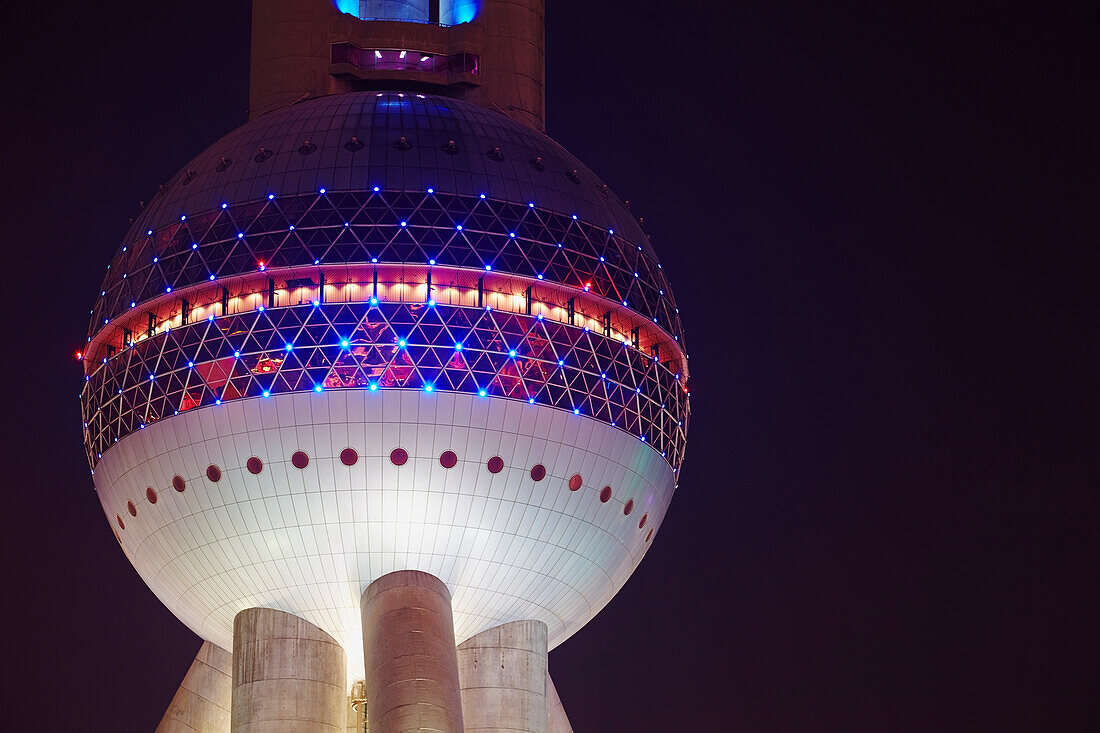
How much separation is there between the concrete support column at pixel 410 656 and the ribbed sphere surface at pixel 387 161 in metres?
11.1

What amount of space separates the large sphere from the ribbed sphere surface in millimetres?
89

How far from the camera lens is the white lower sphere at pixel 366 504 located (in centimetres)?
4900

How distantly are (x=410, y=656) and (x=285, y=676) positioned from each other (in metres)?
4.06

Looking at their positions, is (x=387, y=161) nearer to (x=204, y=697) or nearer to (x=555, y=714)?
(x=204, y=697)

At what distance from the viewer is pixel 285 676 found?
50.2 meters

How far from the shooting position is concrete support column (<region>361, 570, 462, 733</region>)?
155 feet

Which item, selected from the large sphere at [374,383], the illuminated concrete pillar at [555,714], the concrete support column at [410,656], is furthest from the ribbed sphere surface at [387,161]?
the illuminated concrete pillar at [555,714]

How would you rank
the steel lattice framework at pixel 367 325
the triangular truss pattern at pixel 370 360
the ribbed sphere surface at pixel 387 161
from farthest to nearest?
the ribbed sphere surface at pixel 387 161 < the steel lattice framework at pixel 367 325 < the triangular truss pattern at pixel 370 360

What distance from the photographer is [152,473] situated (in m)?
50.9

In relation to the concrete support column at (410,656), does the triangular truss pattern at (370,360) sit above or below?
above

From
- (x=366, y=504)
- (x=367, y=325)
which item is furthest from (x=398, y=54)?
(x=366, y=504)

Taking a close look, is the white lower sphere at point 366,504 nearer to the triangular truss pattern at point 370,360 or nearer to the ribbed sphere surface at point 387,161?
the triangular truss pattern at point 370,360

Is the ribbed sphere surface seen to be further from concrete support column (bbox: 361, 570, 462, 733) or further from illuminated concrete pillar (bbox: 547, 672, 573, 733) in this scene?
illuminated concrete pillar (bbox: 547, 672, 573, 733)

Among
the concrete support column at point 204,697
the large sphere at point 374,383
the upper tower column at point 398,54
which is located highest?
the upper tower column at point 398,54
